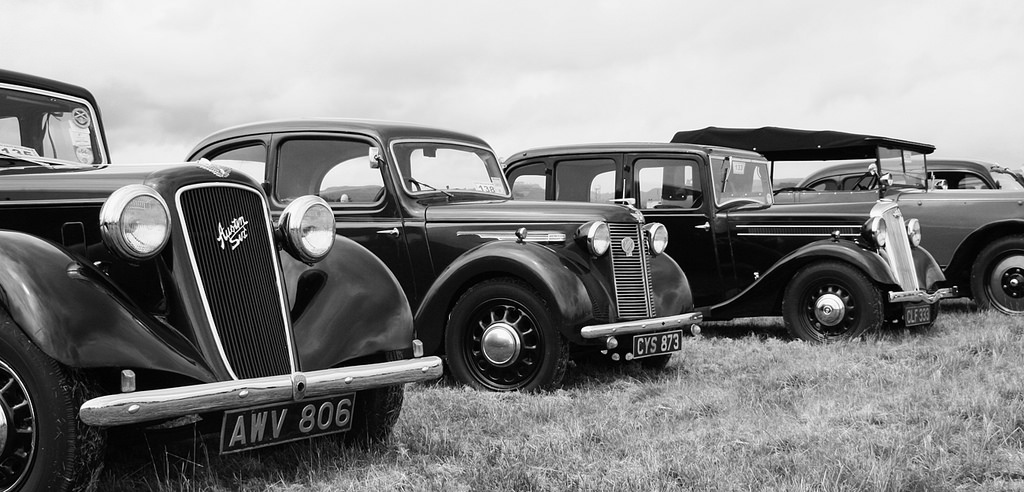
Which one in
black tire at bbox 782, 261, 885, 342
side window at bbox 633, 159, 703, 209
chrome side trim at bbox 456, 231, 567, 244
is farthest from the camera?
side window at bbox 633, 159, 703, 209

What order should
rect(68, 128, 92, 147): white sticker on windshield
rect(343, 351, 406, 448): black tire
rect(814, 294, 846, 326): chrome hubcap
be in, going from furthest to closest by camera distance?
1. rect(814, 294, 846, 326): chrome hubcap
2. rect(68, 128, 92, 147): white sticker on windshield
3. rect(343, 351, 406, 448): black tire

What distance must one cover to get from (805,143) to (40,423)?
8.69m

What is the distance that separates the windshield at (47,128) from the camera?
4.27m

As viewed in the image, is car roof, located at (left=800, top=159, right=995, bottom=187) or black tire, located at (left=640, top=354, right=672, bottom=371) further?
car roof, located at (left=800, top=159, right=995, bottom=187)

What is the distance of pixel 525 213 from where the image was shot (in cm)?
571

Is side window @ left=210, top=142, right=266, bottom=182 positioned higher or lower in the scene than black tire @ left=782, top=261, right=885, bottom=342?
higher

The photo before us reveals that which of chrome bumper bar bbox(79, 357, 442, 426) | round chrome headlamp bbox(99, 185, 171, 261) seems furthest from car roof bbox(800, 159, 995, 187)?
round chrome headlamp bbox(99, 185, 171, 261)

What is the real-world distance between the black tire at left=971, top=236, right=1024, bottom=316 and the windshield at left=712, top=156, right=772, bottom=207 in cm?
221

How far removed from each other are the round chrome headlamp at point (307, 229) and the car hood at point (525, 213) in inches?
77.8

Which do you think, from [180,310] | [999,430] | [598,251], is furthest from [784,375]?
[180,310]

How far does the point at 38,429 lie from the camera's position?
2.82m

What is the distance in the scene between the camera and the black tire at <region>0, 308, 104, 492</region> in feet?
9.18

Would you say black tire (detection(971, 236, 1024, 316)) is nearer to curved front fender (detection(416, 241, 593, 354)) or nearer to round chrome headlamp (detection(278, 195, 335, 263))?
curved front fender (detection(416, 241, 593, 354))

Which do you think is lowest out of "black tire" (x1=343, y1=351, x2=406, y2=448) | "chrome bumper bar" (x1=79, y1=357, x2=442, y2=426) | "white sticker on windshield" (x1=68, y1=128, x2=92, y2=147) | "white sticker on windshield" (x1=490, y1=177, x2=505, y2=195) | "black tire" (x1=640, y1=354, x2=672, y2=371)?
"black tire" (x1=640, y1=354, x2=672, y2=371)
